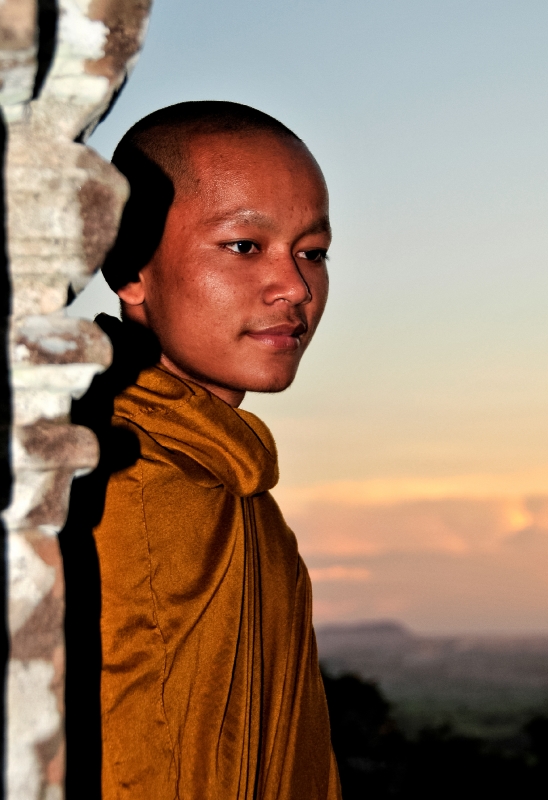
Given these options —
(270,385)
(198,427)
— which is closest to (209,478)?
(198,427)

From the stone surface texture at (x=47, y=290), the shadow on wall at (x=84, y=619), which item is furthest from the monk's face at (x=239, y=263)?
the stone surface texture at (x=47, y=290)

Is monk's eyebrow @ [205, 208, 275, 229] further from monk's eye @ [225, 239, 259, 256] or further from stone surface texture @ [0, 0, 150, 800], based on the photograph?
stone surface texture @ [0, 0, 150, 800]

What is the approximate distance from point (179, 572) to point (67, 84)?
818 millimetres

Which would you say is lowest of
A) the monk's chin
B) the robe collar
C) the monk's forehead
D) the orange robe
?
the orange robe

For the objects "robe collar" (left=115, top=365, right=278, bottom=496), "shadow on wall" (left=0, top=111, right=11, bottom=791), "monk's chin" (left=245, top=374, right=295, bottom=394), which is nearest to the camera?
"shadow on wall" (left=0, top=111, right=11, bottom=791)

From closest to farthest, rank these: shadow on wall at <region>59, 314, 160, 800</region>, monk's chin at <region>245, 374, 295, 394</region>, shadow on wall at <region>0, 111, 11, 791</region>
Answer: shadow on wall at <region>0, 111, 11, 791</region> → shadow on wall at <region>59, 314, 160, 800</region> → monk's chin at <region>245, 374, 295, 394</region>

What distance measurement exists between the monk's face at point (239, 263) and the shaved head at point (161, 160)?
18 mm

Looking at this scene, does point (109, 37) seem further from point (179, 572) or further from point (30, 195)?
point (179, 572)

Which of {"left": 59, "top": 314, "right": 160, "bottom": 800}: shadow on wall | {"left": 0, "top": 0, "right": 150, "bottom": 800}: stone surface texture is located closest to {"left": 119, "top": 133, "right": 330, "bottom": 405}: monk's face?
{"left": 59, "top": 314, "right": 160, "bottom": 800}: shadow on wall

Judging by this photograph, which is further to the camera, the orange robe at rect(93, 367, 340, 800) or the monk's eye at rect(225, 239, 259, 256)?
the monk's eye at rect(225, 239, 259, 256)

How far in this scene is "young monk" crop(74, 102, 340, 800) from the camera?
180cm

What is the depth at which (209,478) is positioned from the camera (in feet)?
6.41

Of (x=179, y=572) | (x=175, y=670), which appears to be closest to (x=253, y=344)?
(x=179, y=572)

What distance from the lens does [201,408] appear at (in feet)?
6.41
